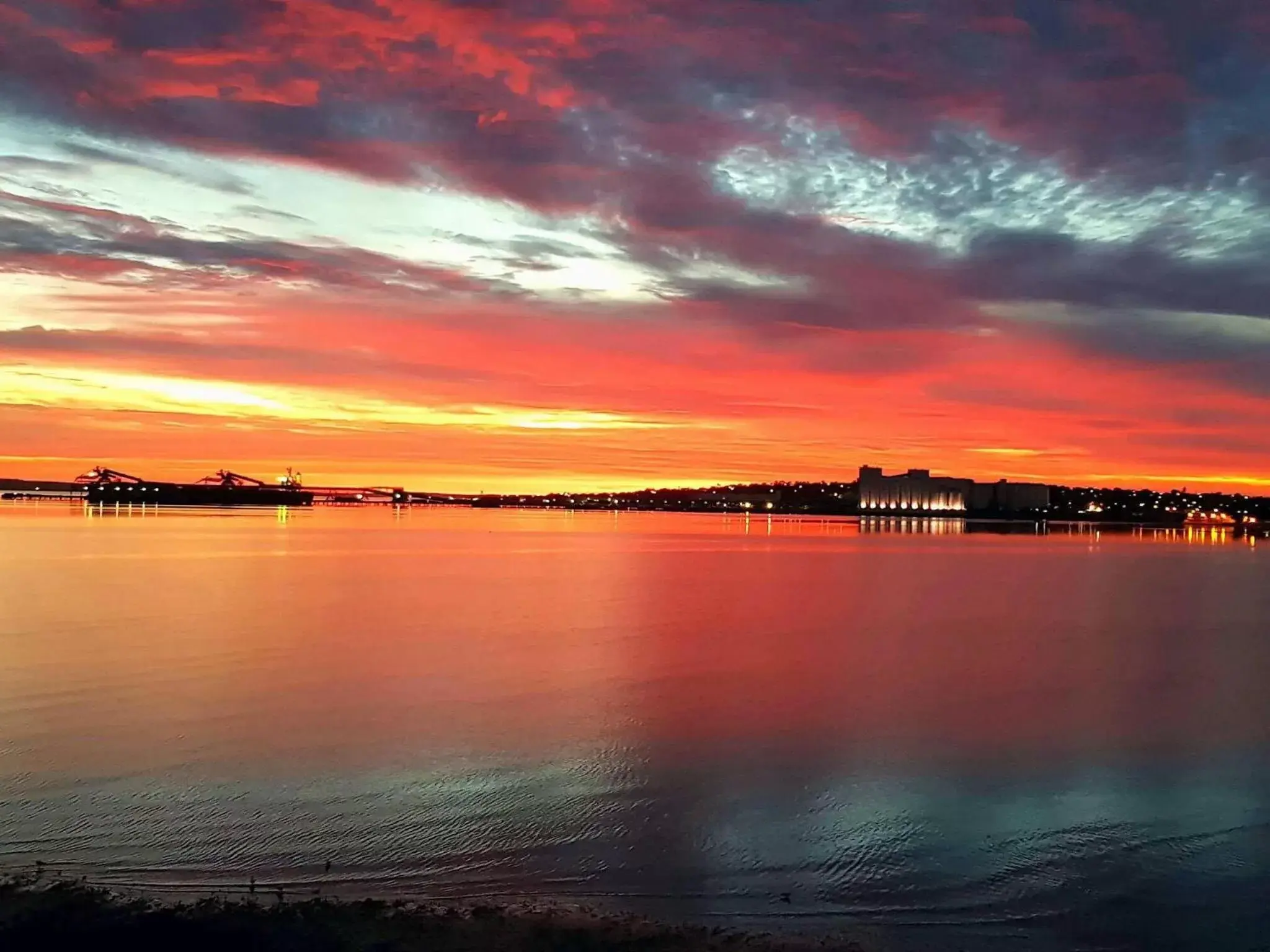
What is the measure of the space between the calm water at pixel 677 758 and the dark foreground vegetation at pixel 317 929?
557mm

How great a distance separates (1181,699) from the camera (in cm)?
1647

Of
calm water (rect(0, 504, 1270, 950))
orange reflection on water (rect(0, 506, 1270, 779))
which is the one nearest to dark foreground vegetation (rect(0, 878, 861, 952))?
calm water (rect(0, 504, 1270, 950))

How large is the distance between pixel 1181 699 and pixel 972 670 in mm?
3491

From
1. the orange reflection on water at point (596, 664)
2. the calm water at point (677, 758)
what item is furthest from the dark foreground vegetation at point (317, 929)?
the orange reflection on water at point (596, 664)

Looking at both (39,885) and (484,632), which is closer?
(39,885)

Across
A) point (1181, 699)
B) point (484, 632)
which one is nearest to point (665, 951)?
point (1181, 699)

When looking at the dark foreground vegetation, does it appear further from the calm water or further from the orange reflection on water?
the orange reflection on water

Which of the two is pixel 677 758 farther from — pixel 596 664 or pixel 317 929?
pixel 596 664

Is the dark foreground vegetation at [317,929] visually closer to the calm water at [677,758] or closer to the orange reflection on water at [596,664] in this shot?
the calm water at [677,758]

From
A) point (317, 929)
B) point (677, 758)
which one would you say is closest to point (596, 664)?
point (677, 758)

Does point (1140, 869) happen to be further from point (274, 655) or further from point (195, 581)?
point (195, 581)

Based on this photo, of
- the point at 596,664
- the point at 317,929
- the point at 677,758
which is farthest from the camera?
the point at 596,664

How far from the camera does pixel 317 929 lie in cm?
652

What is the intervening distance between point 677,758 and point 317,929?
593 centimetres
